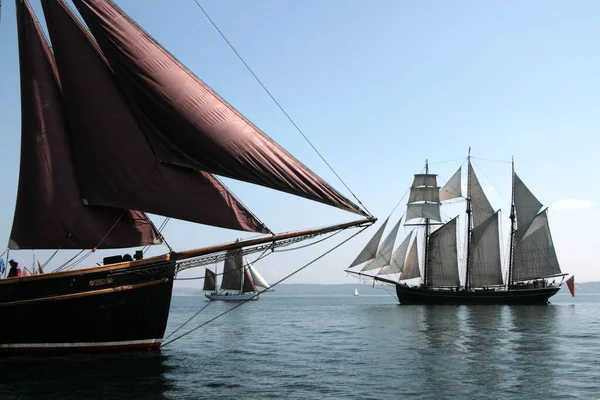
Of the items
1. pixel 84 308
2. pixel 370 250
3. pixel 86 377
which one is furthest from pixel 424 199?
pixel 86 377

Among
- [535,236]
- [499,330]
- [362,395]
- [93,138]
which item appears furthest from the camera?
[535,236]

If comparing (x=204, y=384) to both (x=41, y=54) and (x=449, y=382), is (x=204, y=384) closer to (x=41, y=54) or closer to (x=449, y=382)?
(x=449, y=382)

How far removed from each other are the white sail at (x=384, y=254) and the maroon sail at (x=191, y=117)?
60.1 meters

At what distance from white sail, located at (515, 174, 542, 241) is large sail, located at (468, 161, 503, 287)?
140 inches

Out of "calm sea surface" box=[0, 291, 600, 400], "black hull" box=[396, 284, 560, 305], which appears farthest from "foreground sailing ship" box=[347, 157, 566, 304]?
"calm sea surface" box=[0, 291, 600, 400]

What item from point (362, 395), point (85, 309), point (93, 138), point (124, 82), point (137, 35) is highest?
point (137, 35)

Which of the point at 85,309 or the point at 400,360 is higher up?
the point at 85,309

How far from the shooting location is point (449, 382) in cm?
1827

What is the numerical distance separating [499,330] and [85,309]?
26895mm

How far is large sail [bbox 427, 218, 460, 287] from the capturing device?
82.3 meters

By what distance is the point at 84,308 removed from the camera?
20.8 meters

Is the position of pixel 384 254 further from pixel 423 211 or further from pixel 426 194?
pixel 426 194

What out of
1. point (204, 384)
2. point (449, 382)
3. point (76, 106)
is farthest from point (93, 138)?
point (449, 382)

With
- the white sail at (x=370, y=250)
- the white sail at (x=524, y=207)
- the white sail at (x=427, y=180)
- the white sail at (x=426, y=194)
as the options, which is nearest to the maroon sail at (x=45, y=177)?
the white sail at (x=370, y=250)
